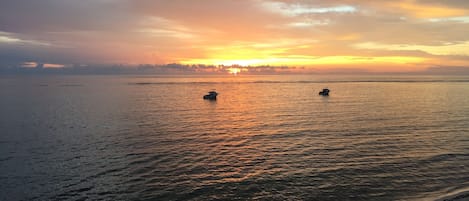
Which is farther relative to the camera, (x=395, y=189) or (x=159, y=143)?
(x=159, y=143)

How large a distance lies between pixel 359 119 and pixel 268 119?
1774 centimetres

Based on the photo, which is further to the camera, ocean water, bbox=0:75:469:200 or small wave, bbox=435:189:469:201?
ocean water, bbox=0:75:469:200

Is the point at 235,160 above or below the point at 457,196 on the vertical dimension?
below

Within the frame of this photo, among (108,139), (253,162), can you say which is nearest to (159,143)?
(108,139)

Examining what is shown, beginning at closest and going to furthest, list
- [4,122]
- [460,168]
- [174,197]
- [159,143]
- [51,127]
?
1. [174,197]
2. [460,168]
3. [159,143]
4. [51,127]
5. [4,122]

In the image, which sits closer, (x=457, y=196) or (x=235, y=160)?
(x=457, y=196)

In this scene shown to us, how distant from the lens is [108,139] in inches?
1794

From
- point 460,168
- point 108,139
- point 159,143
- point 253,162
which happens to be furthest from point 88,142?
point 460,168

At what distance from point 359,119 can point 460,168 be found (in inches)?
1235

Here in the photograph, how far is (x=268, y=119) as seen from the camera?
217 ft

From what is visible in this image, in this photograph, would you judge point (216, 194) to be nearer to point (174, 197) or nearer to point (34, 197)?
point (174, 197)

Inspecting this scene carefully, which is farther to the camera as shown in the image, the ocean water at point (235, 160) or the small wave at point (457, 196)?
the ocean water at point (235, 160)

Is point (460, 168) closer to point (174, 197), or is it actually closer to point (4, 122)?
point (174, 197)

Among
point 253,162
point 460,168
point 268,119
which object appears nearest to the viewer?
point 460,168
